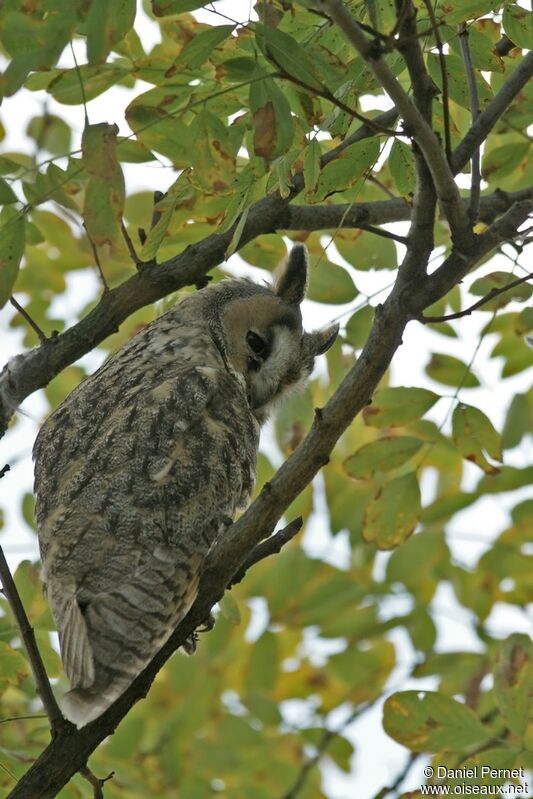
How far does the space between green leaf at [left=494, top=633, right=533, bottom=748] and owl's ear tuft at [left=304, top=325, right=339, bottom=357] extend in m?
1.21

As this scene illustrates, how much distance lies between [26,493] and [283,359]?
105cm

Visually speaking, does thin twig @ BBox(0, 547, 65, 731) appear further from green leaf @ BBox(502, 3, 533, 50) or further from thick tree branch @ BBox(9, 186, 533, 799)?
green leaf @ BBox(502, 3, 533, 50)

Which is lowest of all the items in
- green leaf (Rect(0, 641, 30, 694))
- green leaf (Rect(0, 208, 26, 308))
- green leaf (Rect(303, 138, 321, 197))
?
green leaf (Rect(0, 641, 30, 694))

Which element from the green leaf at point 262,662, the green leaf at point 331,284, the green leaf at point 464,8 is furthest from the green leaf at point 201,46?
the green leaf at point 262,662

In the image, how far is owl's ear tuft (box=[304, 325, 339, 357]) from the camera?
3.58 m

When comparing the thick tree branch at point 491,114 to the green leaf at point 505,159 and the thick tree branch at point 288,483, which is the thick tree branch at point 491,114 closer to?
the thick tree branch at point 288,483

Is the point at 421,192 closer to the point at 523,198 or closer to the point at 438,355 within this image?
the point at 523,198

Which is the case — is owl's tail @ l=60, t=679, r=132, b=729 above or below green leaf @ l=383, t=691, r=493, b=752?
above

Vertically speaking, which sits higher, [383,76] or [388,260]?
[383,76]

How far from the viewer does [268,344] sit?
144 inches

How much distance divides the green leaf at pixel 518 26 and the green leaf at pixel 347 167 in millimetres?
386

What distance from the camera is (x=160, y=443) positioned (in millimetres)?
2887

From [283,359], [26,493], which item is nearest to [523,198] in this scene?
[283,359]

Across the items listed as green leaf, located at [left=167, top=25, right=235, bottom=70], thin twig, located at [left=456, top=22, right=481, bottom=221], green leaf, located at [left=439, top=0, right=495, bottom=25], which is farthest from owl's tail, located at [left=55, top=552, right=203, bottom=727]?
green leaf, located at [left=439, top=0, right=495, bottom=25]
